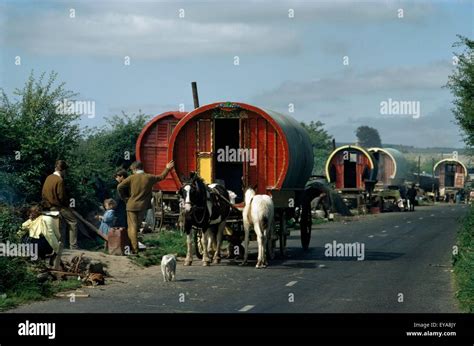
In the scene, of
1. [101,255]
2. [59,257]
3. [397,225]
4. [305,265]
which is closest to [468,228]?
[305,265]

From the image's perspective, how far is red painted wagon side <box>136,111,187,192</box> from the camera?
3534cm

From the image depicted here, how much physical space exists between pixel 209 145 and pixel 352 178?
36.5 meters

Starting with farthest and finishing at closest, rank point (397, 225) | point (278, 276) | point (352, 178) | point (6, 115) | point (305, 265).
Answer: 1. point (352, 178)
2. point (397, 225)
3. point (6, 115)
4. point (305, 265)
5. point (278, 276)

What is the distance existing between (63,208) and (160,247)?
5079 mm

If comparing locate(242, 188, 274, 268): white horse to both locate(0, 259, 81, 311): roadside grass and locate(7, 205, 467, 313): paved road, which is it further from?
locate(0, 259, 81, 311): roadside grass

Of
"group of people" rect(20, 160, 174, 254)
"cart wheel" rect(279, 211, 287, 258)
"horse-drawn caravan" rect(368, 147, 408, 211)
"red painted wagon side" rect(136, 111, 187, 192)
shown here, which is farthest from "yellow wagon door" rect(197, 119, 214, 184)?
"horse-drawn caravan" rect(368, 147, 408, 211)

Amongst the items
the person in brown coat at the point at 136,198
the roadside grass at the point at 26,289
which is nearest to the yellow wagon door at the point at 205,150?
the person in brown coat at the point at 136,198

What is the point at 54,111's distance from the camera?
92.2ft

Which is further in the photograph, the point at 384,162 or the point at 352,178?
the point at 384,162

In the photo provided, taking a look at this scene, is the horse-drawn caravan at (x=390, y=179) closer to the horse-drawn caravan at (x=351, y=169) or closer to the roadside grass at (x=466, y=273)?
the horse-drawn caravan at (x=351, y=169)

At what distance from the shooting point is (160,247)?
25469mm

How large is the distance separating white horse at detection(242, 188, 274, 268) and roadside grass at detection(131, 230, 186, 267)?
204 cm

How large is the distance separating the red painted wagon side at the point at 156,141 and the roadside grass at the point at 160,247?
4593 mm
